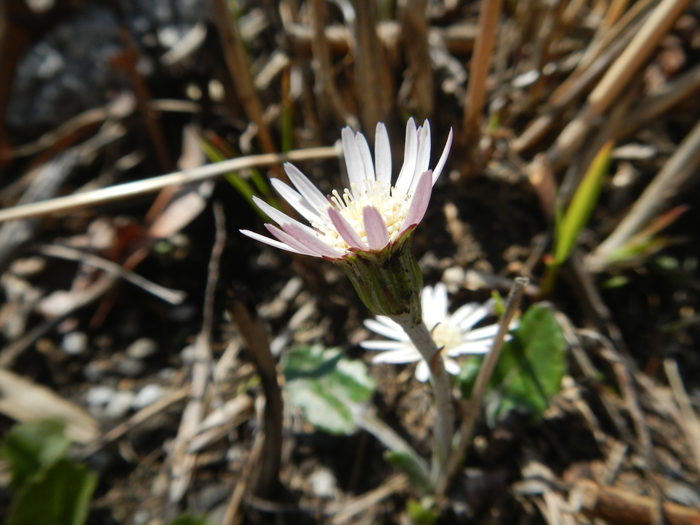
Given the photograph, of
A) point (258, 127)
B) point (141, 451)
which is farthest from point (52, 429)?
point (258, 127)

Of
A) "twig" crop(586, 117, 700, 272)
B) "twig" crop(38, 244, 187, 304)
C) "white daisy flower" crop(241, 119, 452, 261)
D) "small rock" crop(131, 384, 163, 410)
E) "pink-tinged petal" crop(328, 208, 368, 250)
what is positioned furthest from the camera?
"twig" crop(38, 244, 187, 304)

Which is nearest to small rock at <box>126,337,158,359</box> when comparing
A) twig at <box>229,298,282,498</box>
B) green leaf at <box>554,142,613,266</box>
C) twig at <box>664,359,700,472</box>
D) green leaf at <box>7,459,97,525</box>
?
green leaf at <box>7,459,97,525</box>

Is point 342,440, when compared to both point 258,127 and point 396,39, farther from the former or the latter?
point 396,39

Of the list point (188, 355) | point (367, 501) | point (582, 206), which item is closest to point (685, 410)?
point (582, 206)

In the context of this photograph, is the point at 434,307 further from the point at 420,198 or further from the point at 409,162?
the point at 420,198

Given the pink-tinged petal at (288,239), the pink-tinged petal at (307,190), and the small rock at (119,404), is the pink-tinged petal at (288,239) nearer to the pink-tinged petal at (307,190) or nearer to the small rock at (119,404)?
the pink-tinged petal at (307,190)

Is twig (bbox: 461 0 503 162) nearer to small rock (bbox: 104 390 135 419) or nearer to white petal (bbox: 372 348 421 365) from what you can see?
white petal (bbox: 372 348 421 365)
